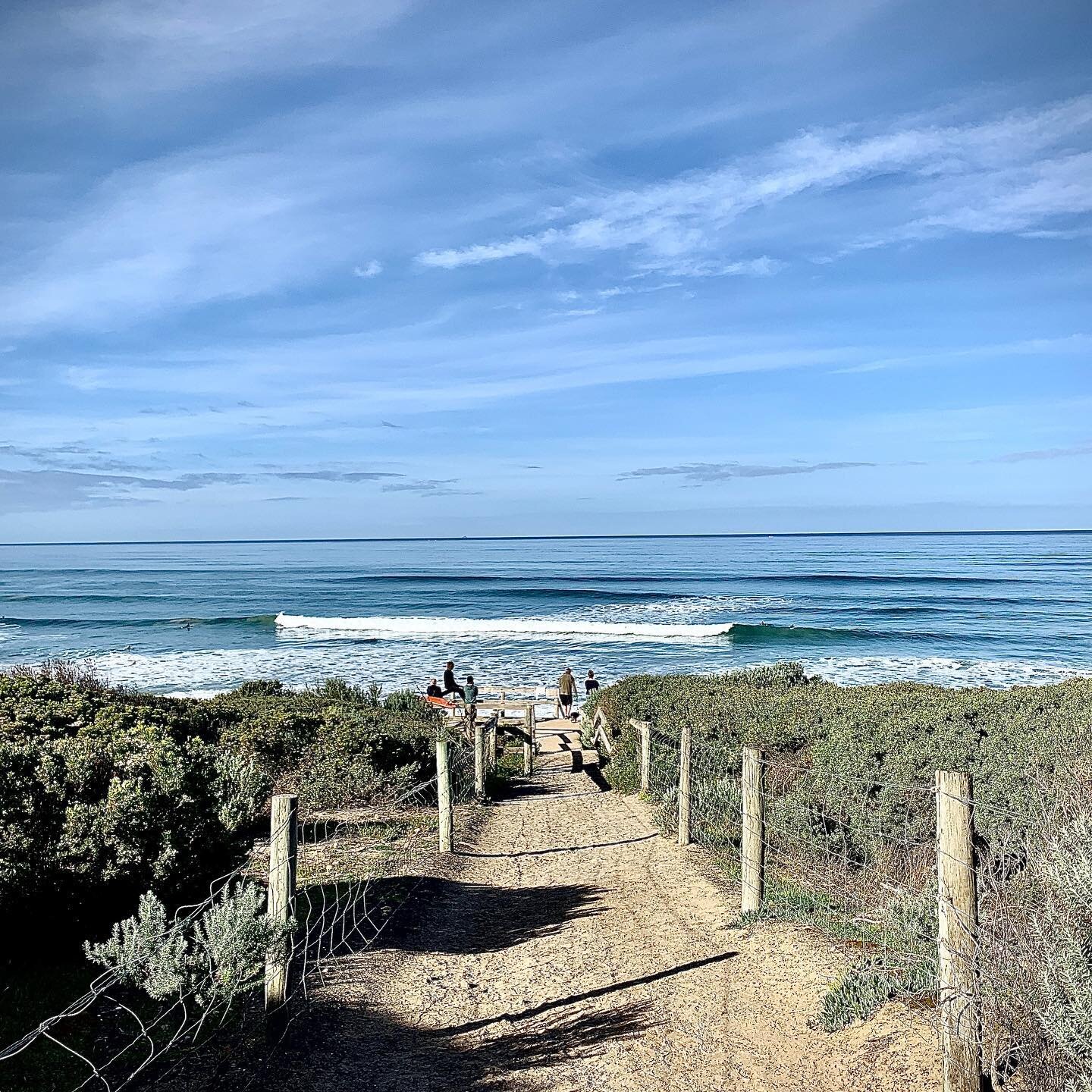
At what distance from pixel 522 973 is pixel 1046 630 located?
4199 centimetres

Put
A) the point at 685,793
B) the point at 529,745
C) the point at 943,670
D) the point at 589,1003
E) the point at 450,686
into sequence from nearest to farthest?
the point at 589,1003 < the point at 685,793 < the point at 529,745 < the point at 450,686 < the point at 943,670

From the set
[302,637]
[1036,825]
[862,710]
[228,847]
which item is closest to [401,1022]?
[228,847]

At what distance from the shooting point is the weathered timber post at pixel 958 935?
402 centimetres

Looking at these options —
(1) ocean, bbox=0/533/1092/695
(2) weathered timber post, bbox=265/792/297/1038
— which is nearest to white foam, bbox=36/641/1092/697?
(1) ocean, bbox=0/533/1092/695

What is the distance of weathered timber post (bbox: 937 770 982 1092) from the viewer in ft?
13.2

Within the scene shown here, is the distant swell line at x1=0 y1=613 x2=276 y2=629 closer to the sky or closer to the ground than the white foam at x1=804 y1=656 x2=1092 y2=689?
closer to the sky

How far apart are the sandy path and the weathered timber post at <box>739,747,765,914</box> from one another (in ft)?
1.21

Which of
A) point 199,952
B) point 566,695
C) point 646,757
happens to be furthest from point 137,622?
point 199,952

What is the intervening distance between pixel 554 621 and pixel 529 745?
31152 mm

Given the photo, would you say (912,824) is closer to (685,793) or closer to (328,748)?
(685,793)

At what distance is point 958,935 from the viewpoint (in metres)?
4.20

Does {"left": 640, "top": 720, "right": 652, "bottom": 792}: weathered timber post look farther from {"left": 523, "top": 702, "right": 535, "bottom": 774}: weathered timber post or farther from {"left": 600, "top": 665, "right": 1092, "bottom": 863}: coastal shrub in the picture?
{"left": 523, "top": 702, "right": 535, "bottom": 774}: weathered timber post

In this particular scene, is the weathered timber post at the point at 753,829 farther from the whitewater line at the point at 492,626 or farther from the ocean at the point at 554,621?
the whitewater line at the point at 492,626

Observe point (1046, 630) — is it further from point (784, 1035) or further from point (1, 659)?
point (1, 659)
